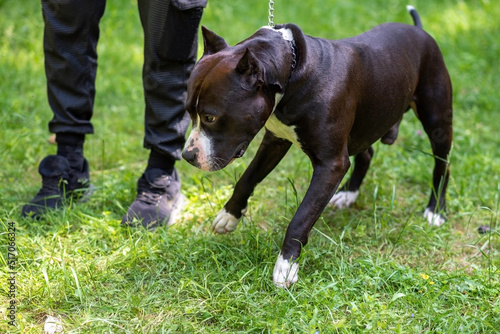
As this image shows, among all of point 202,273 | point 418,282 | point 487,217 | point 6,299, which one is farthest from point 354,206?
point 6,299

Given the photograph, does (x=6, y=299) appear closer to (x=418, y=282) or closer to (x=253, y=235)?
(x=253, y=235)

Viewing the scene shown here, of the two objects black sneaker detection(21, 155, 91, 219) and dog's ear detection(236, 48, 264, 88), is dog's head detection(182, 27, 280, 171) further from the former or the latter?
black sneaker detection(21, 155, 91, 219)

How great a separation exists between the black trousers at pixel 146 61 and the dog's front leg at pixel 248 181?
53 cm

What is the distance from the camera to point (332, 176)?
274 cm

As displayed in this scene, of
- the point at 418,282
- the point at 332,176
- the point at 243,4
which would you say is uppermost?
the point at 332,176

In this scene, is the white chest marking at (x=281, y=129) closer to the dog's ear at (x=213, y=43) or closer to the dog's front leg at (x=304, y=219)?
the dog's front leg at (x=304, y=219)

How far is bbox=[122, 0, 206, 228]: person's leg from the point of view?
3090mm

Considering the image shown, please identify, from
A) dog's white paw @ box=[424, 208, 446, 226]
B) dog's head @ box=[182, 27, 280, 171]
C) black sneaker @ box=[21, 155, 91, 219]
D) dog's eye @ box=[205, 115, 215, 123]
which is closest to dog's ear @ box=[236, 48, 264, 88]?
dog's head @ box=[182, 27, 280, 171]

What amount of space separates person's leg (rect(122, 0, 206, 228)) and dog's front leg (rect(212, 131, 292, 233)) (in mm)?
419

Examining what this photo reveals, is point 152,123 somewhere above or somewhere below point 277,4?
above

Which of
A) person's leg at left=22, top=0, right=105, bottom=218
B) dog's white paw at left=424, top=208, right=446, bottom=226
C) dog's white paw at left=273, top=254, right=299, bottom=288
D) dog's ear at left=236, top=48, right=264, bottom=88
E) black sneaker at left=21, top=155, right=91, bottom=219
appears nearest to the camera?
dog's ear at left=236, top=48, right=264, bottom=88

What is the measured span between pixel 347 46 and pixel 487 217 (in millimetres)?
1446

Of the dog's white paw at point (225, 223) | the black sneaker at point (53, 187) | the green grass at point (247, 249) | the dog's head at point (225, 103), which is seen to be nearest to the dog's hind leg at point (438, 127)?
the green grass at point (247, 249)

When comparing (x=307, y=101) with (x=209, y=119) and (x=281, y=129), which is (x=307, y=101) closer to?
(x=281, y=129)
